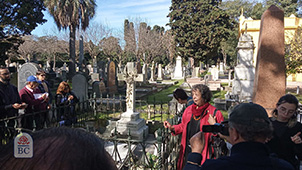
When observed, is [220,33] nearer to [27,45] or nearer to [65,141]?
[65,141]

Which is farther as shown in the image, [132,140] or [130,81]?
[130,81]

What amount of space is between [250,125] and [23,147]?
1296 mm

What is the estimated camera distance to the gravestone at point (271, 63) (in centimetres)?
504

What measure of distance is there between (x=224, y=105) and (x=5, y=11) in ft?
51.9

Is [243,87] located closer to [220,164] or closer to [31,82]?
[31,82]

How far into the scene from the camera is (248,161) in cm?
120

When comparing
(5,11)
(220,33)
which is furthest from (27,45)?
(220,33)

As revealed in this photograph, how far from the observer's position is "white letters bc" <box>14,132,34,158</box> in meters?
0.58

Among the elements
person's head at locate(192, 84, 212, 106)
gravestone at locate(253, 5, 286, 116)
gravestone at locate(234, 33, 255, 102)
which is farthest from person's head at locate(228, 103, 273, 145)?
gravestone at locate(234, 33, 255, 102)

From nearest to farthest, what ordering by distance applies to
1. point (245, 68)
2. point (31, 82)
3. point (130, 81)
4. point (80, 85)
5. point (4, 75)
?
1. point (4, 75)
2. point (31, 82)
3. point (130, 81)
4. point (80, 85)
5. point (245, 68)

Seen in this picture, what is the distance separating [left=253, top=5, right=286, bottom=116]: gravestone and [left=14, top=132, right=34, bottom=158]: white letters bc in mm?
5506

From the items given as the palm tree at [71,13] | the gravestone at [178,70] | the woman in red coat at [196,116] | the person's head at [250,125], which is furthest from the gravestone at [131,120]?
the gravestone at [178,70]

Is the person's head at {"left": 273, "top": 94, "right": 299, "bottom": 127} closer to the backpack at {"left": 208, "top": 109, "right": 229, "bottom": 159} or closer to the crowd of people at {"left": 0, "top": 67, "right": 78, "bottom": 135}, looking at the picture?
the backpack at {"left": 208, "top": 109, "right": 229, "bottom": 159}

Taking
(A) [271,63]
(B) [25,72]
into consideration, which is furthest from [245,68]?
(B) [25,72]
